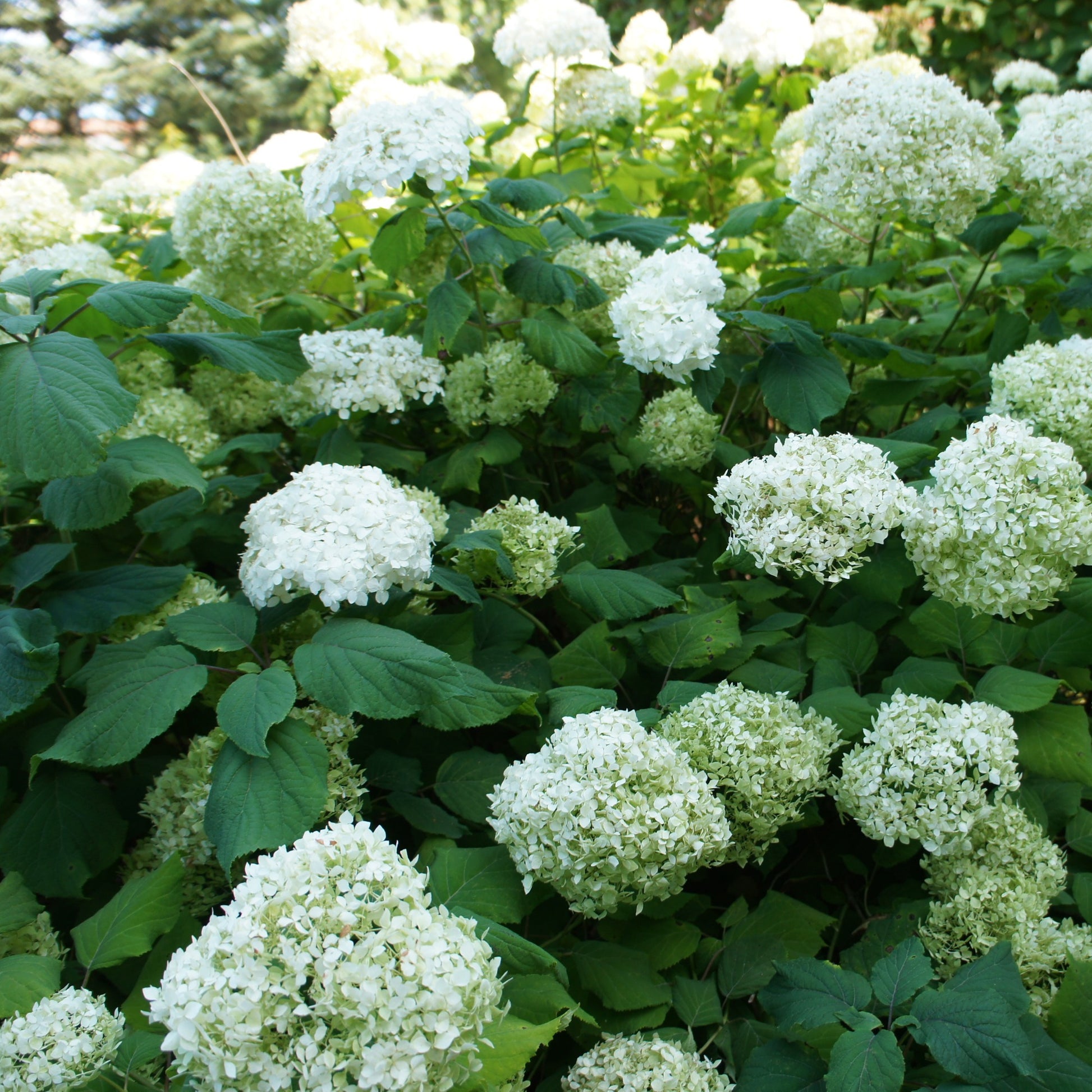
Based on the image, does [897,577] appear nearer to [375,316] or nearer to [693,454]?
[693,454]

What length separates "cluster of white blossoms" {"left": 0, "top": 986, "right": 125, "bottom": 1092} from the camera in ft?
4.15

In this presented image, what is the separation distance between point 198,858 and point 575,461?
1.68m

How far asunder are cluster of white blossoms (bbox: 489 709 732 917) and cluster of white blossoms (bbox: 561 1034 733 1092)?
22cm

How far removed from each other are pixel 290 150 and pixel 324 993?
3.45 metres

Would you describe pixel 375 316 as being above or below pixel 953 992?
above

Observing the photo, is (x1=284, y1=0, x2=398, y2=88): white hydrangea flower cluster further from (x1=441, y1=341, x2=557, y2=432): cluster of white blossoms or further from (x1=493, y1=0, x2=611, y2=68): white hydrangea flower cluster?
(x1=441, y1=341, x2=557, y2=432): cluster of white blossoms

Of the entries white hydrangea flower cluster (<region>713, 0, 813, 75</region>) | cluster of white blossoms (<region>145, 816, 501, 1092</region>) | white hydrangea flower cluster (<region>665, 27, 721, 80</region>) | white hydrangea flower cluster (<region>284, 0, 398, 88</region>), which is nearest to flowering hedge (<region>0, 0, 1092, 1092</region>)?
cluster of white blossoms (<region>145, 816, 501, 1092</region>)

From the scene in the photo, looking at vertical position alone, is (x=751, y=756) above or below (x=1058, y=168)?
below

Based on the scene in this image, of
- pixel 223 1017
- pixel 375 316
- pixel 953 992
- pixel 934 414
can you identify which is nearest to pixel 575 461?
pixel 375 316

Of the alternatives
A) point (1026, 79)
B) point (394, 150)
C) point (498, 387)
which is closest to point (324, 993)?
point (498, 387)

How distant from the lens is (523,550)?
1997 millimetres

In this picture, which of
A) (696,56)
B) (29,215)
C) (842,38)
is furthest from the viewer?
(842,38)

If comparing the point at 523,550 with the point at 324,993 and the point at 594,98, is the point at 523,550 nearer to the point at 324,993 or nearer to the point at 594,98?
the point at 324,993

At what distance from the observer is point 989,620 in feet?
6.71
